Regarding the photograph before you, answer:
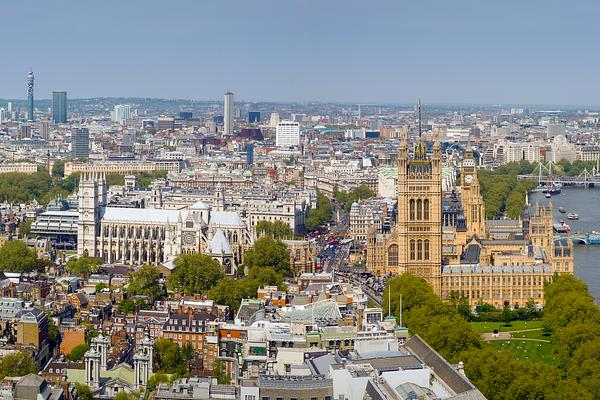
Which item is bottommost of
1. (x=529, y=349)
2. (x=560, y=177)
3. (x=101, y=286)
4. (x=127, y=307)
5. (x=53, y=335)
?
(x=529, y=349)

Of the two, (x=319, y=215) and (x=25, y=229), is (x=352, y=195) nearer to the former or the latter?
(x=319, y=215)

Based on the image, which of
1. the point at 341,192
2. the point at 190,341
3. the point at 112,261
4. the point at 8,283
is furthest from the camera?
the point at 341,192

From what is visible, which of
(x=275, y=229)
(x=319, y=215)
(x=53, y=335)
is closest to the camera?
(x=53, y=335)

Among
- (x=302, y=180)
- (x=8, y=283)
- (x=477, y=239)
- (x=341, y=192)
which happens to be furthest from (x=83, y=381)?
(x=302, y=180)

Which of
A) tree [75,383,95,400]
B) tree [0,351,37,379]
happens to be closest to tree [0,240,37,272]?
tree [0,351,37,379]

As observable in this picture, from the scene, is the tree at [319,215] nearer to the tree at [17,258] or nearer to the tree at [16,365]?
the tree at [17,258]

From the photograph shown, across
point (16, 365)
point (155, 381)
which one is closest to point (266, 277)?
point (16, 365)

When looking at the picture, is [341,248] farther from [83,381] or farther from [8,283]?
[83,381]
